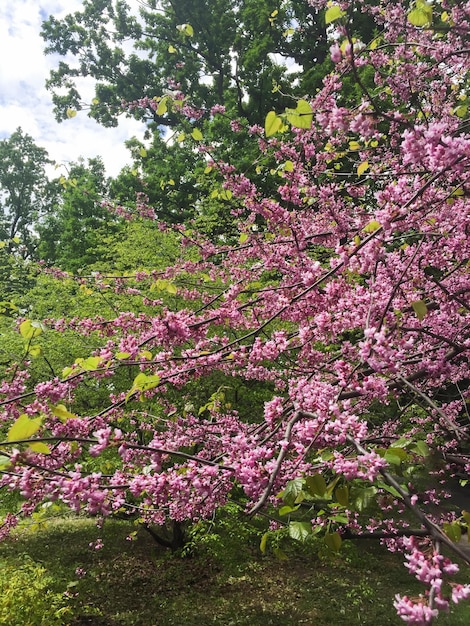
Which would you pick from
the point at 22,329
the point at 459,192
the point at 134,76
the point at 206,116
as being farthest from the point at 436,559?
the point at 134,76

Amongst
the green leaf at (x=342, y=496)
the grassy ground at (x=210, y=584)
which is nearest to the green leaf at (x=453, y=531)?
the green leaf at (x=342, y=496)

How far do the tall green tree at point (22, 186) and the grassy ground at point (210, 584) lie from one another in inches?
793

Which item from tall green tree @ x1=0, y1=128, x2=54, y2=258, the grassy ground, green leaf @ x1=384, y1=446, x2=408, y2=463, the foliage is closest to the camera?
green leaf @ x1=384, y1=446, x2=408, y2=463

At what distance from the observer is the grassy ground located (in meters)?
6.66

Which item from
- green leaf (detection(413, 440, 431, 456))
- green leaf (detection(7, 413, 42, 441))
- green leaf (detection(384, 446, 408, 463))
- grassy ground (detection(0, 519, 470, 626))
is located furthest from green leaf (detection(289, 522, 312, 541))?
grassy ground (detection(0, 519, 470, 626))

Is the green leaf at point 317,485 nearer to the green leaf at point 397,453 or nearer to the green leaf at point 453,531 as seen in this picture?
the green leaf at point 397,453

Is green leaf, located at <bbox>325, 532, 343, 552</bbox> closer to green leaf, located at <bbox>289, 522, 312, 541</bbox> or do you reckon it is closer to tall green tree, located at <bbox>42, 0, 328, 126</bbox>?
green leaf, located at <bbox>289, 522, 312, 541</bbox>

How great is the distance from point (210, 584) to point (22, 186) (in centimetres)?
2615

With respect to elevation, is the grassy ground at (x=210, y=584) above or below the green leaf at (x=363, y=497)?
below

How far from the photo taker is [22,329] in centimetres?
193

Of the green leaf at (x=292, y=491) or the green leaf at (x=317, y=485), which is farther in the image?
the green leaf at (x=292, y=491)

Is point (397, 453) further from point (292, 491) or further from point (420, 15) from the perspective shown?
point (420, 15)

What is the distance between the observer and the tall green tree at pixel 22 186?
25544 millimetres

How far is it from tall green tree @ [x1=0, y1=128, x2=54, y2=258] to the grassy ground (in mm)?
20144
